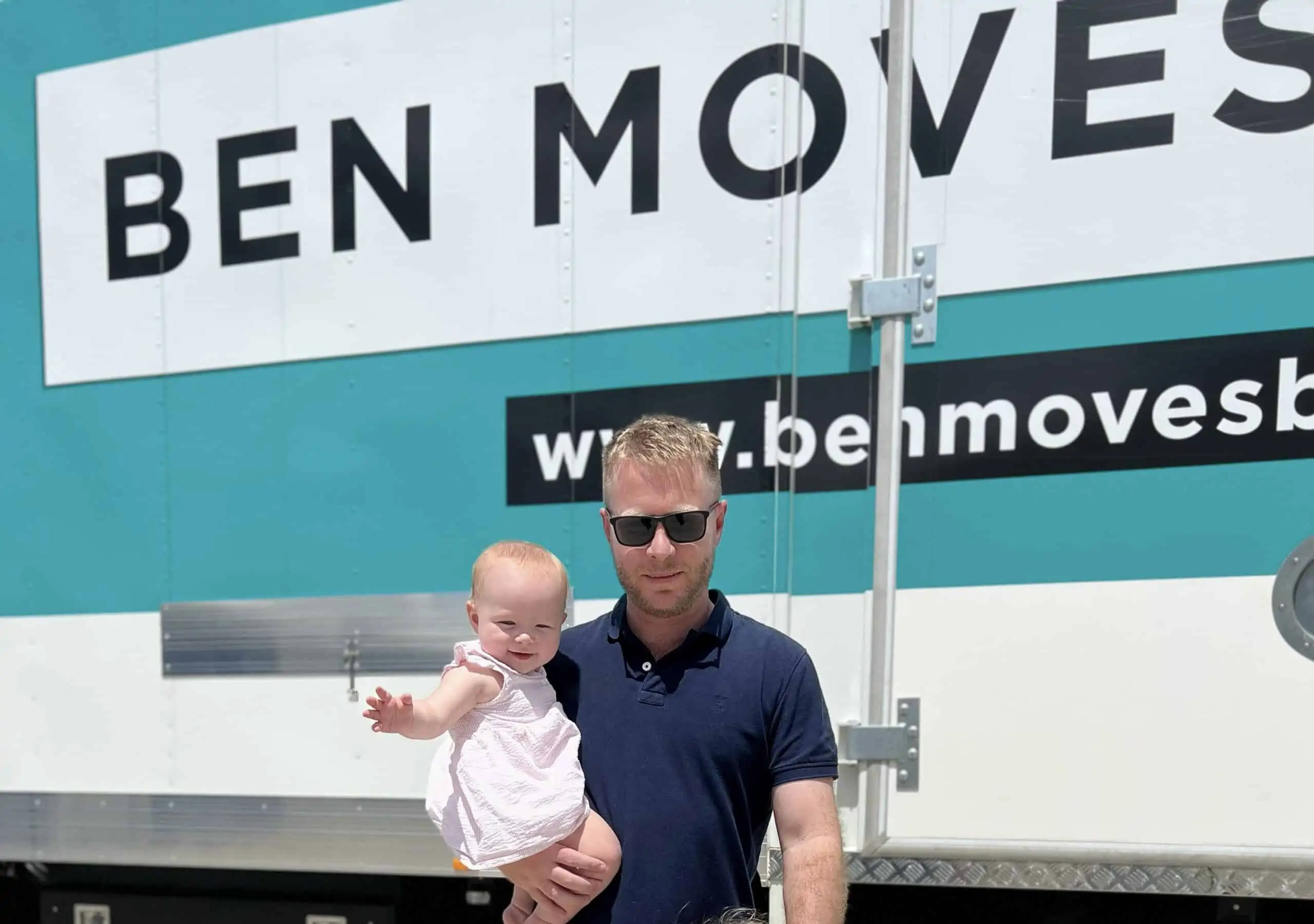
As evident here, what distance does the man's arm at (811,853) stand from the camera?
1509 mm

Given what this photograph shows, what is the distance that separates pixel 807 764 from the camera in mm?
1554

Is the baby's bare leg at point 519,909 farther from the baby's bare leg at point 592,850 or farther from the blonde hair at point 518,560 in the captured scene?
the blonde hair at point 518,560

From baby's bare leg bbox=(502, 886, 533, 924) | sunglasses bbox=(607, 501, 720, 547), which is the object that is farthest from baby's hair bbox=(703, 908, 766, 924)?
sunglasses bbox=(607, 501, 720, 547)

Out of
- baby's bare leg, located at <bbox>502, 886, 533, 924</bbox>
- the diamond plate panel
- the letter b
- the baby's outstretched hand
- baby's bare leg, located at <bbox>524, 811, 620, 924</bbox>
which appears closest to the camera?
the baby's outstretched hand

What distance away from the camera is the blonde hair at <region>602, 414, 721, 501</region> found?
1.54m

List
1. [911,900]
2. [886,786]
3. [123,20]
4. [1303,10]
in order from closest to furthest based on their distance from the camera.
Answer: [1303,10] < [886,786] < [911,900] < [123,20]

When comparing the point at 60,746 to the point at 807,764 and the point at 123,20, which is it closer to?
the point at 123,20

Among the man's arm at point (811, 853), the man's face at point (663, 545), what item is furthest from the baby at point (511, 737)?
the man's arm at point (811, 853)

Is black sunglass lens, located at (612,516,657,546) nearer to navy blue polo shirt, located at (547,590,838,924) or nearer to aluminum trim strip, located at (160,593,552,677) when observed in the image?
navy blue polo shirt, located at (547,590,838,924)

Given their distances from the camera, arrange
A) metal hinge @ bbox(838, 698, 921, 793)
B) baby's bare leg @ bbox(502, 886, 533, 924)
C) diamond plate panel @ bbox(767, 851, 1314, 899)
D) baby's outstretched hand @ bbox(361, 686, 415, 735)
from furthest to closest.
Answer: metal hinge @ bbox(838, 698, 921, 793), diamond plate panel @ bbox(767, 851, 1314, 899), baby's bare leg @ bbox(502, 886, 533, 924), baby's outstretched hand @ bbox(361, 686, 415, 735)

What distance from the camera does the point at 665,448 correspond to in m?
1.55

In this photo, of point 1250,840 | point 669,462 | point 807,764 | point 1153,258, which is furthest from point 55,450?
point 1250,840

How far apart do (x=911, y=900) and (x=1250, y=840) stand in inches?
30.2

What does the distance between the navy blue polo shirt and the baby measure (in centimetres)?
4
